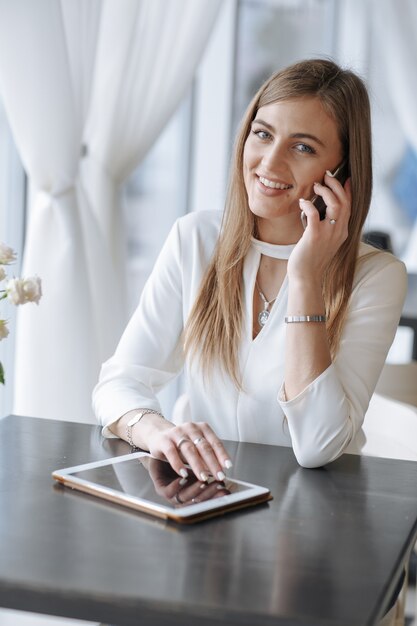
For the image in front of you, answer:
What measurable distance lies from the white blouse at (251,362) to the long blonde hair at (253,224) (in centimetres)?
3

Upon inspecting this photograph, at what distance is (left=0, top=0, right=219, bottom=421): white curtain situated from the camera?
283 centimetres

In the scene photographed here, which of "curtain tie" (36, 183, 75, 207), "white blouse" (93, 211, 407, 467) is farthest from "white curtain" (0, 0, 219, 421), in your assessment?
"white blouse" (93, 211, 407, 467)

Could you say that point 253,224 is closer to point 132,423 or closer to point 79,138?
point 132,423

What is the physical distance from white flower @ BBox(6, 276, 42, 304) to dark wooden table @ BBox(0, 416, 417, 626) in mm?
280

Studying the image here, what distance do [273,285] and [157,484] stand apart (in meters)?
0.80

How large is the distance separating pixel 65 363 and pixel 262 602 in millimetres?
1999

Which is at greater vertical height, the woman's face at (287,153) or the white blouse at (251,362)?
the woman's face at (287,153)

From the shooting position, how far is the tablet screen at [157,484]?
144 cm

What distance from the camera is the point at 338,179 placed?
86.4 inches

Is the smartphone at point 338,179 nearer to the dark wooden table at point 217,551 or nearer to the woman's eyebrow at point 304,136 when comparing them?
the woman's eyebrow at point 304,136

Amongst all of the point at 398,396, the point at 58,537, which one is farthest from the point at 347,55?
the point at 58,537

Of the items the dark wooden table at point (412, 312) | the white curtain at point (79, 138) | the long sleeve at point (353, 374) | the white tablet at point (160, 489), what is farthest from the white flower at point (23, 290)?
the dark wooden table at point (412, 312)

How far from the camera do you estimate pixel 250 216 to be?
222 centimetres

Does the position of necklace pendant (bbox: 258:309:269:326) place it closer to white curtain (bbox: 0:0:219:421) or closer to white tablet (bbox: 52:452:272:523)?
white tablet (bbox: 52:452:272:523)
